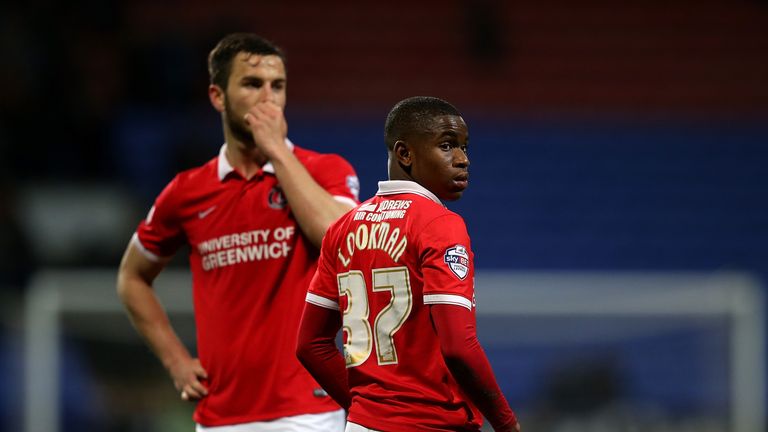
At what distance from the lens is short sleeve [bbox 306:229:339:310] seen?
9.73 feet

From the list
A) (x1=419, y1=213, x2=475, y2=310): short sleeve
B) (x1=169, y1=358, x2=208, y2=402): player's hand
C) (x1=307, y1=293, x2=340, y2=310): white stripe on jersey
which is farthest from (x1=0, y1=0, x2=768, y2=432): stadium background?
(x1=419, y1=213, x2=475, y2=310): short sleeve

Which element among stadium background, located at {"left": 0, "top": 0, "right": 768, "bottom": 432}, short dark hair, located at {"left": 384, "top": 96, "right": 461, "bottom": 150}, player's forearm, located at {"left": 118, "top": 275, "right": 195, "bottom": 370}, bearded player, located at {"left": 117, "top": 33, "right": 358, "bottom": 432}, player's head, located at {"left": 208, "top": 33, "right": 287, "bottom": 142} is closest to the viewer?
short dark hair, located at {"left": 384, "top": 96, "right": 461, "bottom": 150}

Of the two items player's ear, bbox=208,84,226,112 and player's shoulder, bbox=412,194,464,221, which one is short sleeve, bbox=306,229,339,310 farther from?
player's ear, bbox=208,84,226,112

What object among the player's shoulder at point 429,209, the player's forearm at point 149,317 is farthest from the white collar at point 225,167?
the player's shoulder at point 429,209

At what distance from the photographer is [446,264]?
8.62 feet

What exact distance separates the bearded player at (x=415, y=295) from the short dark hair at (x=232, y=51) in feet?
3.13

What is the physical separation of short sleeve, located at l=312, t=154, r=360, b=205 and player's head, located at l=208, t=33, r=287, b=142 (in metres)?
0.24

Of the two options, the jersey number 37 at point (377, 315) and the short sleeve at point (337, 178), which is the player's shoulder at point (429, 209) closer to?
the jersey number 37 at point (377, 315)

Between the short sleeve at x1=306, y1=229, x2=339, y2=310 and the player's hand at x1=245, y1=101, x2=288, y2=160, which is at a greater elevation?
the player's hand at x1=245, y1=101, x2=288, y2=160

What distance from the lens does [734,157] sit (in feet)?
37.0

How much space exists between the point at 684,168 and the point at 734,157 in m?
0.54

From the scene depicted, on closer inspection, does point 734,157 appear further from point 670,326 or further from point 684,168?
point 670,326

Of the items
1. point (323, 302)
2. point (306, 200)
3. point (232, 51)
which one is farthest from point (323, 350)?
point (232, 51)

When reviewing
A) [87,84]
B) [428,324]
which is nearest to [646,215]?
[87,84]
